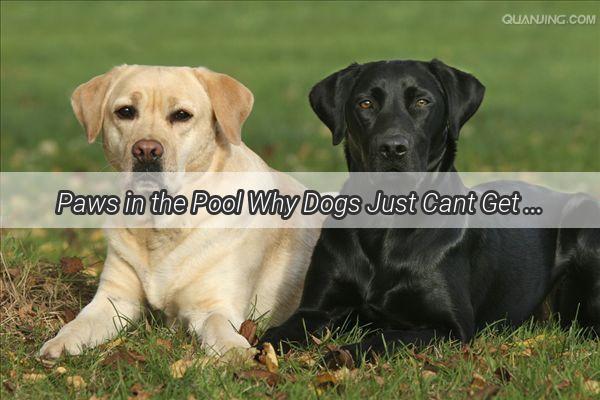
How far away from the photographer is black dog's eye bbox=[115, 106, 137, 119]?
4.92 m

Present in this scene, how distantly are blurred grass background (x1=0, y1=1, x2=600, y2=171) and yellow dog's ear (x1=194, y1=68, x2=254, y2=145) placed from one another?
4.77 metres

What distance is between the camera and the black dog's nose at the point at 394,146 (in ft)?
15.6

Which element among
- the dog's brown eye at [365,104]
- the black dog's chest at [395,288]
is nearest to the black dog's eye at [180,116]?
the dog's brown eye at [365,104]

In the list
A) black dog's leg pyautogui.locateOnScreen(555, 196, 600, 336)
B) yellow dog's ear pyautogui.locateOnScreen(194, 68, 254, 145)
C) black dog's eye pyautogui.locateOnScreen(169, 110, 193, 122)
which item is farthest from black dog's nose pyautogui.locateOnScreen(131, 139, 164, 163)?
black dog's leg pyautogui.locateOnScreen(555, 196, 600, 336)

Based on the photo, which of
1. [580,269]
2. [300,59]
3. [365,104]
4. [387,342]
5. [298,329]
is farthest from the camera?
[300,59]

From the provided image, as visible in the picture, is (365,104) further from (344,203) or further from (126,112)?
(126,112)

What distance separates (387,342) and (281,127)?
7954 mm

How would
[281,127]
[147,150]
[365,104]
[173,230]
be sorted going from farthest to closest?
[281,127] < [173,230] < [365,104] < [147,150]

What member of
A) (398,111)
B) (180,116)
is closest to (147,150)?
(180,116)

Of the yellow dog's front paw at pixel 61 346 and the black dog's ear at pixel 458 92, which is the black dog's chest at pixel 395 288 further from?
the yellow dog's front paw at pixel 61 346

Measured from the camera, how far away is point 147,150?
15.5ft

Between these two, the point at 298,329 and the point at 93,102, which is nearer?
the point at 298,329

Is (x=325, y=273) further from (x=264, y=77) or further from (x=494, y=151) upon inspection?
(x=264, y=77)

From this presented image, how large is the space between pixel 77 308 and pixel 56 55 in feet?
46.0
